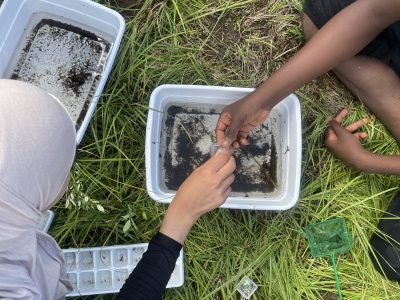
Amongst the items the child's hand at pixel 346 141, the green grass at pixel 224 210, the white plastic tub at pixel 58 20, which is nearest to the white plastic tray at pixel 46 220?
the green grass at pixel 224 210

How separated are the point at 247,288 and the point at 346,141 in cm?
61

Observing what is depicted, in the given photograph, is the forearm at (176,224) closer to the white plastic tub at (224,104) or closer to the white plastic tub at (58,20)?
the white plastic tub at (224,104)

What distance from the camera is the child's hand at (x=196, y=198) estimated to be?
39.4 inches

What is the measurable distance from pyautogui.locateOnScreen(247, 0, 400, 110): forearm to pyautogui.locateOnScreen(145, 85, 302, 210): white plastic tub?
0.13 metres

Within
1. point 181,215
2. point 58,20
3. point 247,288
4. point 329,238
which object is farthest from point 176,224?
point 58,20

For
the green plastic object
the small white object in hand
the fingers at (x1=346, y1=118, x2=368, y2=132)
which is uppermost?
the fingers at (x1=346, y1=118, x2=368, y2=132)

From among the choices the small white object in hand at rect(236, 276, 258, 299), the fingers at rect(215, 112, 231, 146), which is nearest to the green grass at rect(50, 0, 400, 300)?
the small white object in hand at rect(236, 276, 258, 299)

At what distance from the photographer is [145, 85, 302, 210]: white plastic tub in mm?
1256

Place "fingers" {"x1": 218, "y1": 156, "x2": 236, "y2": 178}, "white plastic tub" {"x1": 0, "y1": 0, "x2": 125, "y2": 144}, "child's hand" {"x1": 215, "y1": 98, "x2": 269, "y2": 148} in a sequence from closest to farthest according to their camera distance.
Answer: "fingers" {"x1": 218, "y1": 156, "x2": 236, "y2": 178} → "child's hand" {"x1": 215, "y1": 98, "x2": 269, "y2": 148} → "white plastic tub" {"x1": 0, "y1": 0, "x2": 125, "y2": 144}

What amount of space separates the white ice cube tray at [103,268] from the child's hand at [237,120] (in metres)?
0.43

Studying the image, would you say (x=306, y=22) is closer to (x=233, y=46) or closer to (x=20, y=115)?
(x=233, y=46)

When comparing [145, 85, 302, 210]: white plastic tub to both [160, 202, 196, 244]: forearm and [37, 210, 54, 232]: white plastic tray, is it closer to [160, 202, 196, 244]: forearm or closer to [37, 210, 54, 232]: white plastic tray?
[160, 202, 196, 244]: forearm

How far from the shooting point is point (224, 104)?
4.50 ft

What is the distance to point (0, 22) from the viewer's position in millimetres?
1329
